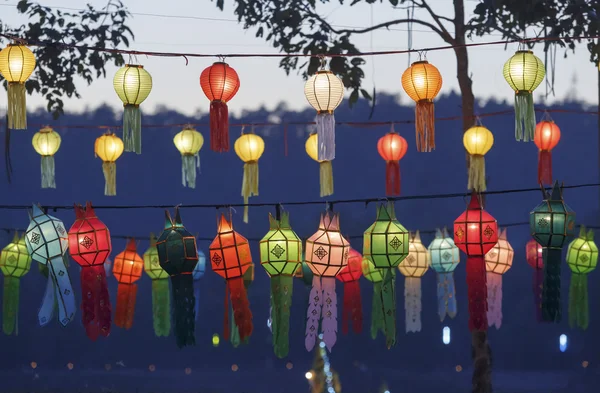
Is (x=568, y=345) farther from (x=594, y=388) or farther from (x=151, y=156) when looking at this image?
(x=151, y=156)

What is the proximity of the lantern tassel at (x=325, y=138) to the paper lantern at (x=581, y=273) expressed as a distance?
213 centimetres

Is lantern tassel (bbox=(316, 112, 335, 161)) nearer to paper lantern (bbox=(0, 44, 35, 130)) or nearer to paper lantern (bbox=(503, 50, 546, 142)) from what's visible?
paper lantern (bbox=(503, 50, 546, 142))

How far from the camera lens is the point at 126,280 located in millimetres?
6531

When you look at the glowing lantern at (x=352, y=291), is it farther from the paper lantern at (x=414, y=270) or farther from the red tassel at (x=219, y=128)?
the red tassel at (x=219, y=128)

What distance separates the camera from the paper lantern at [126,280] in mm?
6438

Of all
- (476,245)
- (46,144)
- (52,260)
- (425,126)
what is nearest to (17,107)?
(52,260)

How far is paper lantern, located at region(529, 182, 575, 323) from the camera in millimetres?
4957

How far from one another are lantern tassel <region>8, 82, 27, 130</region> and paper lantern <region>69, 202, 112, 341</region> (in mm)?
571

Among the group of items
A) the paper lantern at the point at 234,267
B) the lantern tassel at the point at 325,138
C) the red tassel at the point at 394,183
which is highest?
the lantern tassel at the point at 325,138

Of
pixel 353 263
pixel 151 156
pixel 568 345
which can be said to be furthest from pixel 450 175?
pixel 353 263

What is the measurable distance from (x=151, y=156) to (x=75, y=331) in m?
2.18

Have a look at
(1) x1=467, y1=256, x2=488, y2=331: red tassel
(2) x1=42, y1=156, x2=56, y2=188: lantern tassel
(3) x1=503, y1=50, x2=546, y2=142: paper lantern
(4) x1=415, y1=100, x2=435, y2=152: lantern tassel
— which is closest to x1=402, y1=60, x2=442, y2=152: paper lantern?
(4) x1=415, y1=100, x2=435, y2=152: lantern tassel

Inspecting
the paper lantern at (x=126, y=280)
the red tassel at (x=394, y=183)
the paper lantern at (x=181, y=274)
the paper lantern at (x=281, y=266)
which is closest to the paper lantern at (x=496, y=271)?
the red tassel at (x=394, y=183)

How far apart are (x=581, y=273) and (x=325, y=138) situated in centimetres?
227
